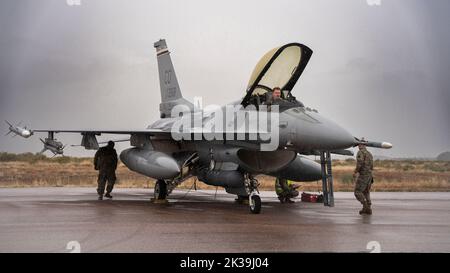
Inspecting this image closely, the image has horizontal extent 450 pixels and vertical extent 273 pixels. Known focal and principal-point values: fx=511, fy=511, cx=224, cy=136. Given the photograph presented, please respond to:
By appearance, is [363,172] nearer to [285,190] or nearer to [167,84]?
[285,190]

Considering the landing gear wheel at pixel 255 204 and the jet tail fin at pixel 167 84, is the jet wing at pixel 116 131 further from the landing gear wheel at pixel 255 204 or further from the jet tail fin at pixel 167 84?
the landing gear wheel at pixel 255 204

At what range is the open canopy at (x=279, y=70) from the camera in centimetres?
1120

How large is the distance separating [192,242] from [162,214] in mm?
4257

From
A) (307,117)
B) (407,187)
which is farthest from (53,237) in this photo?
(407,187)

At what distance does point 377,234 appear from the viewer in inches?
300

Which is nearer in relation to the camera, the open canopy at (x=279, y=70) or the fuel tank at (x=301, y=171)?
the open canopy at (x=279, y=70)

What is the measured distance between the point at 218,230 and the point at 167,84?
9877 mm

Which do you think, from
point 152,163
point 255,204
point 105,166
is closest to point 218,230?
point 255,204

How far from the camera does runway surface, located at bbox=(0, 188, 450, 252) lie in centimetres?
628

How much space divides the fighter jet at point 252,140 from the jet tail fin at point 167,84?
7.77ft

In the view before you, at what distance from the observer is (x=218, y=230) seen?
7.98m

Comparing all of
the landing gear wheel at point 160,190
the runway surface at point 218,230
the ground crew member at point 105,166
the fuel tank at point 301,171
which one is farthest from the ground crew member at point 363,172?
the ground crew member at point 105,166

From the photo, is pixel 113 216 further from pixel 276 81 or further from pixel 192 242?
pixel 276 81

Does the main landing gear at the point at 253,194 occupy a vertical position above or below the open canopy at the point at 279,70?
below
